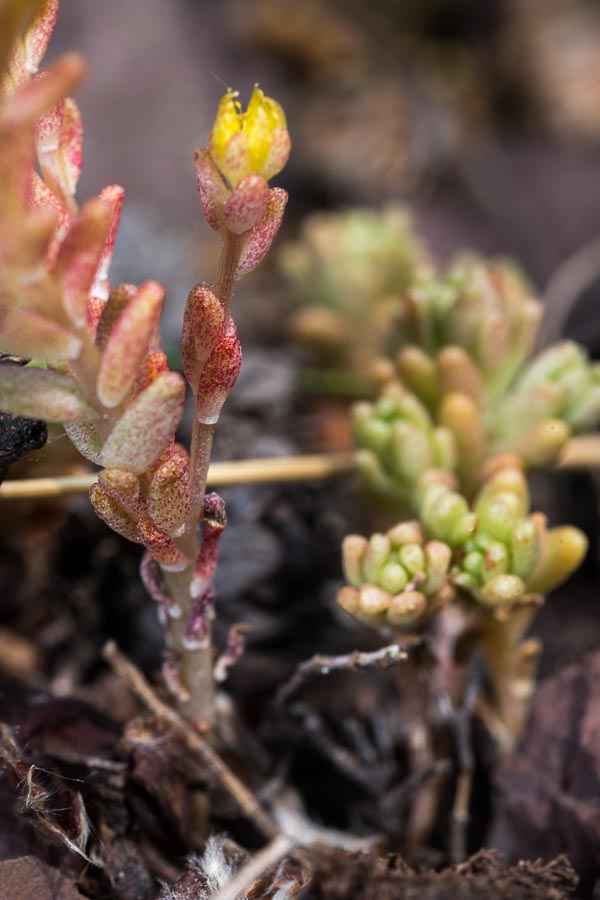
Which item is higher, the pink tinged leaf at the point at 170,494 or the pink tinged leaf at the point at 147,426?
the pink tinged leaf at the point at 147,426

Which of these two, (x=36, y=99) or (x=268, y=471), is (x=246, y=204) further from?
(x=268, y=471)

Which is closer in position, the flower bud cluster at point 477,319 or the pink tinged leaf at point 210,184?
the pink tinged leaf at point 210,184

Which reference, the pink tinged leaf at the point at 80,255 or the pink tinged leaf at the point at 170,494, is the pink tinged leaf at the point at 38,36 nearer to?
the pink tinged leaf at the point at 80,255

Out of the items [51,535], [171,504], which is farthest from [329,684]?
[171,504]

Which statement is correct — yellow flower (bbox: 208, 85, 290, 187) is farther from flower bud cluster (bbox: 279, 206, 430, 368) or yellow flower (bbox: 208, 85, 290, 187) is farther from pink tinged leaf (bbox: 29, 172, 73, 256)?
flower bud cluster (bbox: 279, 206, 430, 368)

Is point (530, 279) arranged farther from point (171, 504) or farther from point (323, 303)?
point (171, 504)

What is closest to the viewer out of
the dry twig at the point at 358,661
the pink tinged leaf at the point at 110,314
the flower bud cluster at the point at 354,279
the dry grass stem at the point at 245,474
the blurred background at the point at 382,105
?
Answer: the pink tinged leaf at the point at 110,314

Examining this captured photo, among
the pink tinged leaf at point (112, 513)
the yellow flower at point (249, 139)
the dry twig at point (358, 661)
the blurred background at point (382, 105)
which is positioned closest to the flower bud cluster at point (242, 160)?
the yellow flower at point (249, 139)
